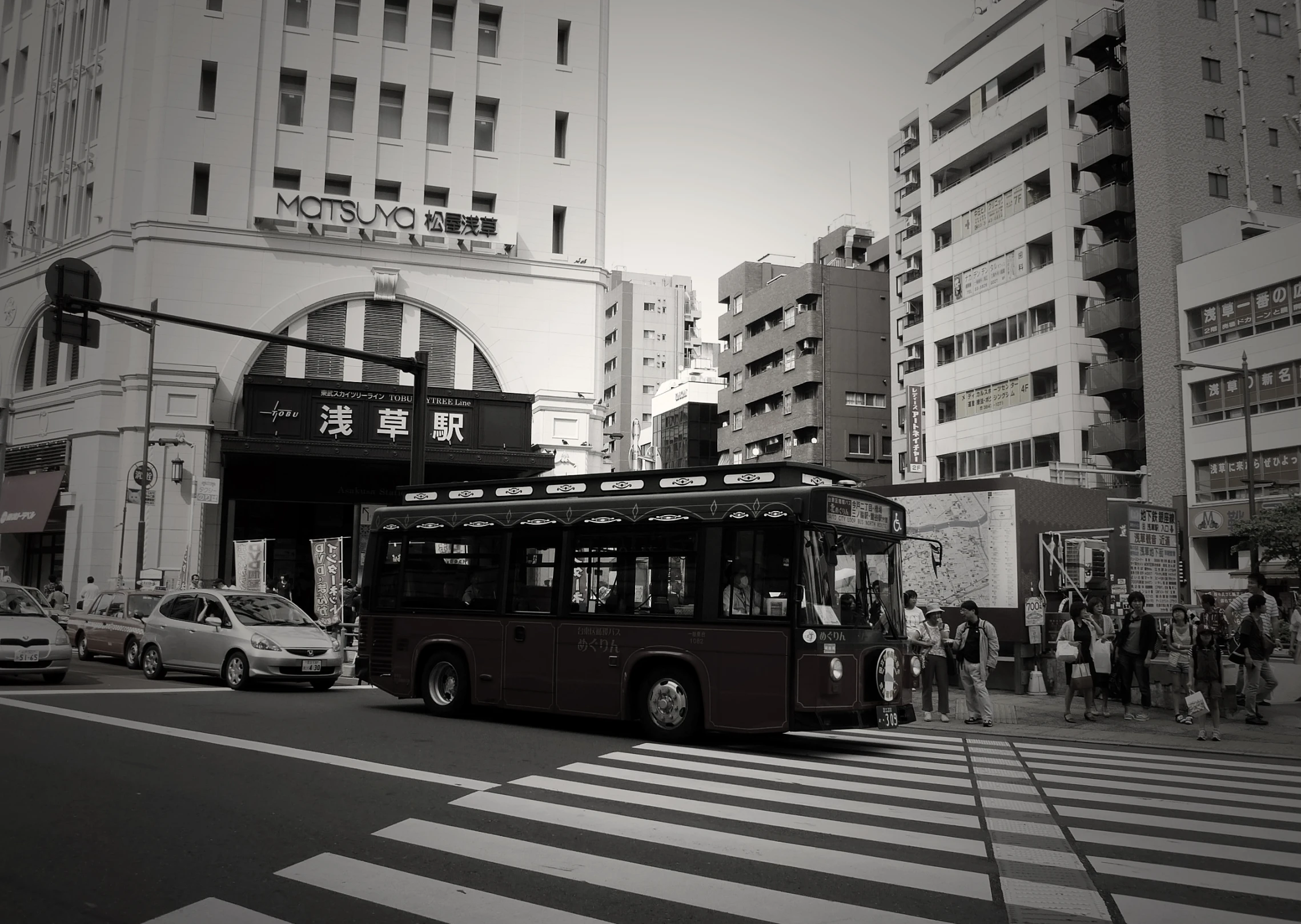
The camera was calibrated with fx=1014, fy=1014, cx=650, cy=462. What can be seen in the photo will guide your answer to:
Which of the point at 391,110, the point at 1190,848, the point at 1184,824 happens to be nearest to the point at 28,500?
the point at 391,110

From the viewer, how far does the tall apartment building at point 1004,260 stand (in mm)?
46406

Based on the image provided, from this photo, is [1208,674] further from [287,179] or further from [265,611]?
[287,179]

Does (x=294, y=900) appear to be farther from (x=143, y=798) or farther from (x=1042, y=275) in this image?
(x=1042, y=275)

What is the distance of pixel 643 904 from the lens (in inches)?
218

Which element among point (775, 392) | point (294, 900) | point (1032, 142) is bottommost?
point (294, 900)

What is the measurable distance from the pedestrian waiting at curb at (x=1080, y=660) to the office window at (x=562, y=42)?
27604 mm

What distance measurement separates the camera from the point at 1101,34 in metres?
46.1

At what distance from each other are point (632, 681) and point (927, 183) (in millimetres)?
49852

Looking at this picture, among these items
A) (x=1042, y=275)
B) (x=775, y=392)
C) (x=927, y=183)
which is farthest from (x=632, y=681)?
(x=775, y=392)

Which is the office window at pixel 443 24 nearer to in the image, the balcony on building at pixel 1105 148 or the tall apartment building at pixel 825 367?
the balcony on building at pixel 1105 148

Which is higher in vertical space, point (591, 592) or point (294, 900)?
point (591, 592)

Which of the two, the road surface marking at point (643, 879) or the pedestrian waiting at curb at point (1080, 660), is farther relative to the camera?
the pedestrian waiting at curb at point (1080, 660)

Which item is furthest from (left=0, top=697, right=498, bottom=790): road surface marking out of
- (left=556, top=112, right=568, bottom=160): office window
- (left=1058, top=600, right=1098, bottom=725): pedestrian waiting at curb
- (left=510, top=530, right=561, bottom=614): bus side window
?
(left=556, top=112, right=568, bottom=160): office window

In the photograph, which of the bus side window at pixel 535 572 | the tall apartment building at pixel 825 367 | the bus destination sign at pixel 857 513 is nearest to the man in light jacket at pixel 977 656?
the bus destination sign at pixel 857 513
